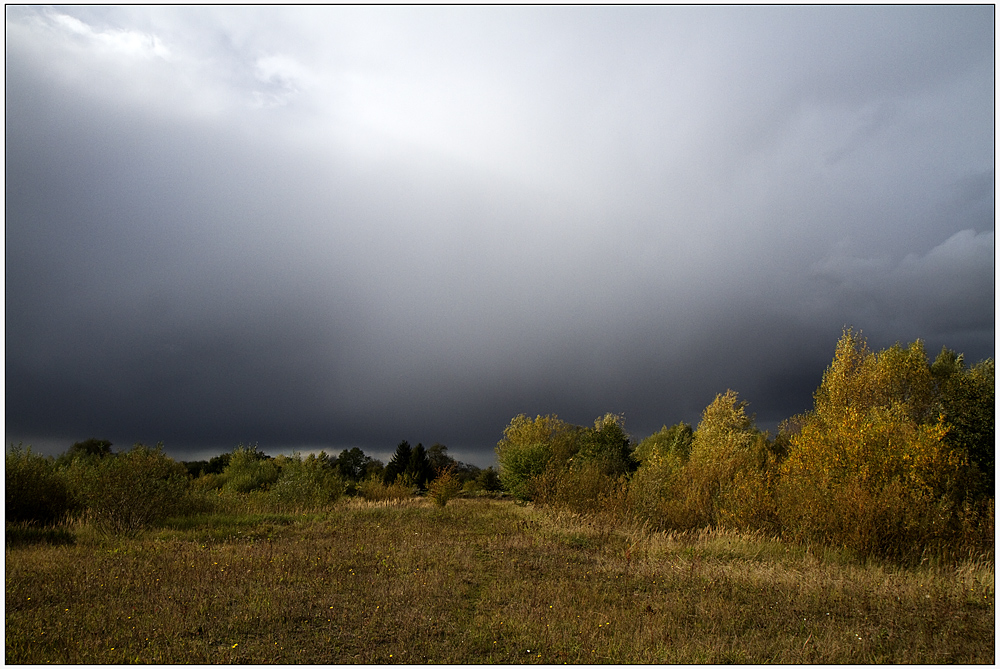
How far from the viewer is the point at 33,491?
1759 centimetres

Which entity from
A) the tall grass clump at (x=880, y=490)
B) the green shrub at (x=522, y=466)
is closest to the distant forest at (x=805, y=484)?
the tall grass clump at (x=880, y=490)

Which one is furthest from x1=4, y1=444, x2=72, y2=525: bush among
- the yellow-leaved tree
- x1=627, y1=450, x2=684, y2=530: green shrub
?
the yellow-leaved tree

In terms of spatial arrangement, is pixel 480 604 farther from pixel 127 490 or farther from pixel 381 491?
pixel 381 491

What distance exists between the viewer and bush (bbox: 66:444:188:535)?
16859 millimetres

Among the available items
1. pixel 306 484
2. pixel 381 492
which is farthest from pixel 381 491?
pixel 306 484

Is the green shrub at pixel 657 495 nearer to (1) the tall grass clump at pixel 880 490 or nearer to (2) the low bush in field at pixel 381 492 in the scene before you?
(1) the tall grass clump at pixel 880 490

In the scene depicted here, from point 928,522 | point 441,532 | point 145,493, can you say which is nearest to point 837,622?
point 928,522

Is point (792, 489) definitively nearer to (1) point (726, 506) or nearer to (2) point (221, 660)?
(1) point (726, 506)

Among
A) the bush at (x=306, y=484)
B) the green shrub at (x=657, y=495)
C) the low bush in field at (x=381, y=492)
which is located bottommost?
the low bush in field at (x=381, y=492)

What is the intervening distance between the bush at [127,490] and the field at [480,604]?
2.74 metres

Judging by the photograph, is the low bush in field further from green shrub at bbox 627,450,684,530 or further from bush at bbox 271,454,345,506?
green shrub at bbox 627,450,684,530

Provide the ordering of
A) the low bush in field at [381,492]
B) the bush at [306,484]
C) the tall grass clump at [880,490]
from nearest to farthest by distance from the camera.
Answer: the tall grass clump at [880,490]
the bush at [306,484]
the low bush in field at [381,492]

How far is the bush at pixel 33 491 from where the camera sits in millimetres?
17188

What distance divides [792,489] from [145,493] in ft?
65.2
